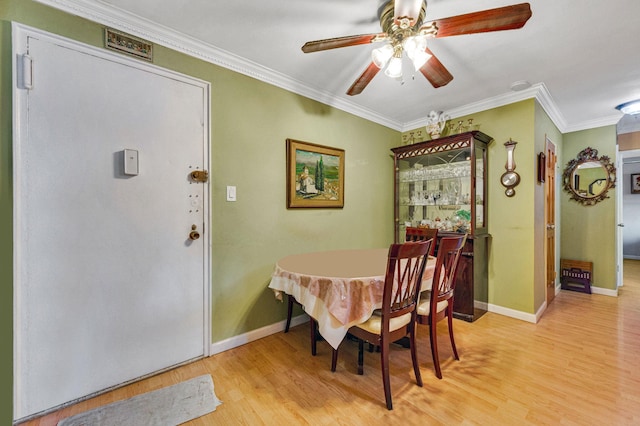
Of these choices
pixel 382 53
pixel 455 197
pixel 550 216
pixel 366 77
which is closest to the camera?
pixel 382 53

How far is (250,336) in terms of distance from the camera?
91.4 inches

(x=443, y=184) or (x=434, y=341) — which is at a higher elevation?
(x=443, y=184)

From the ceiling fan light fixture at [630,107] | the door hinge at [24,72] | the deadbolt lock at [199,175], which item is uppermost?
the ceiling fan light fixture at [630,107]

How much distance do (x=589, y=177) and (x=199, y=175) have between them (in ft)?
16.4

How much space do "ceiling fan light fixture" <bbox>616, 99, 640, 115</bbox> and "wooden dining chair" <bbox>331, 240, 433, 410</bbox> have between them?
133 inches

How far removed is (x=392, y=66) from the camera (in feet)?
5.43

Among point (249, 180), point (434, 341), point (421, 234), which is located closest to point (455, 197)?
point (421, 234)

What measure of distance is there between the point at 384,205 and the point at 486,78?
1760 mm

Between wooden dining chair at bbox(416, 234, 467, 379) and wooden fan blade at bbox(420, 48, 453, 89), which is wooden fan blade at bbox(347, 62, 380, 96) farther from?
wooden dining chair at bbox(416, 234, 467, 379)

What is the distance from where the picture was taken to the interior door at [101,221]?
146cm

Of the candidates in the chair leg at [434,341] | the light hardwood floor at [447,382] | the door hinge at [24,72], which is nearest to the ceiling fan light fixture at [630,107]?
the light hardwood floor at [447,382]

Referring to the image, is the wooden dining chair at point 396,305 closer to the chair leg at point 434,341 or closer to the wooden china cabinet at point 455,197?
the chair leg at point 434,341

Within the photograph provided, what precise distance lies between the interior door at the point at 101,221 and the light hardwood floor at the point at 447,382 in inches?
10.1

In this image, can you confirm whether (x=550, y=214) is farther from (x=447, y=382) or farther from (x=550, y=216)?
(x=447, y=382)
